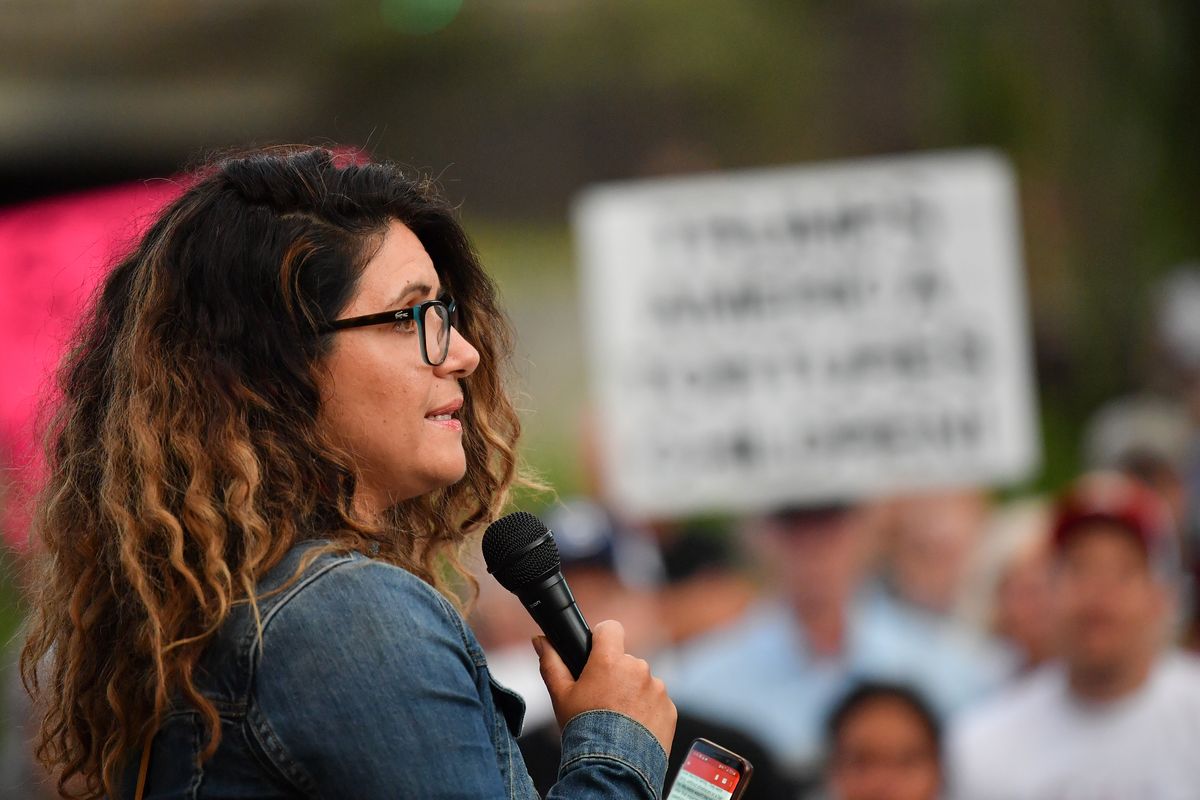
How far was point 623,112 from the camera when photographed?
5391 millimetres

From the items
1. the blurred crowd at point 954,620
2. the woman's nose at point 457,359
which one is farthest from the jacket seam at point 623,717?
the blurred crowd at point 954,620

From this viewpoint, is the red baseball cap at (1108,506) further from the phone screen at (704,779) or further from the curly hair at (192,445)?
the curly hair at (192,445)

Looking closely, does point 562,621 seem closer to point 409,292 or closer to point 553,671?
point 553,671

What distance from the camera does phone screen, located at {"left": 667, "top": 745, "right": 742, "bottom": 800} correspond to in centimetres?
168

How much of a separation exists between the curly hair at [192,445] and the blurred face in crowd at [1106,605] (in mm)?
4213

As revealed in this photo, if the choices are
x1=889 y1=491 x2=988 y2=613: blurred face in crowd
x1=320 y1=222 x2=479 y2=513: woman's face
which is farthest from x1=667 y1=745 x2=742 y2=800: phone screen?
x1=889 y1=491 x2=988 y2=613: blurred face in crowd

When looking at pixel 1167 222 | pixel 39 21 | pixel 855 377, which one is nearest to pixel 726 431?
pixel 855 377

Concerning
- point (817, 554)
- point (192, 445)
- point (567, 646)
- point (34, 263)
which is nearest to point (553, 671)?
point (567, 646)

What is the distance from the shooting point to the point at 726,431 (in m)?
5.45

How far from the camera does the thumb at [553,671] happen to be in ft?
5.30

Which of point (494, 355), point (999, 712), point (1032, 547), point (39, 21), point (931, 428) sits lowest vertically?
point (999, 712)

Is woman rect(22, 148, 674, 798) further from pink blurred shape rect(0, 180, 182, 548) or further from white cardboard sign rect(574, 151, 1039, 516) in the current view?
pink blurred shape rect(0, 180, 182, 548)

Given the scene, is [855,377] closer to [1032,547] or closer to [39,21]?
[1032,547]

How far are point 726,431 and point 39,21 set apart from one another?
304cm
